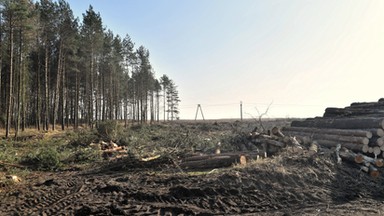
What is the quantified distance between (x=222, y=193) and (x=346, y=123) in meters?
7.68

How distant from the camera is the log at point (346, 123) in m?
11.7

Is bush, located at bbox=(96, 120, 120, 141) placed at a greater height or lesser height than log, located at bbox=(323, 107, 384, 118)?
lesser

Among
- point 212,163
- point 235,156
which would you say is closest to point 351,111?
point 235,156

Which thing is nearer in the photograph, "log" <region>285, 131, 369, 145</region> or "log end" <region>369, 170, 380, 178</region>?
"log end" <region>369, 170, 380, 178</region>

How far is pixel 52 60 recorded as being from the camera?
36.3 metres

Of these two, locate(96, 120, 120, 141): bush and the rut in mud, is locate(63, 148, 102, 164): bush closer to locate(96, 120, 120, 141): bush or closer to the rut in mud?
the rut in mud

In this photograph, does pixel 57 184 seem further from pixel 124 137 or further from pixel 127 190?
pixel 124 137

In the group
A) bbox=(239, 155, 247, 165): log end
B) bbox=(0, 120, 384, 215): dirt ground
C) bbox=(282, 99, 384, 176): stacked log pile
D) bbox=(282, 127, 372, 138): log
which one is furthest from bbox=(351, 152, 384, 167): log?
bbox=(239, 155, 247, 165): log end

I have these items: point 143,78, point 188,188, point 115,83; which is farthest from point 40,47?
point 188,188

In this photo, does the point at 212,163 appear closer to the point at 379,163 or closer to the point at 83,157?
the point at 379,163

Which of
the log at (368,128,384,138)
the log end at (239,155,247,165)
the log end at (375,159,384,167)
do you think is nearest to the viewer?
the log end at (375,159,384,167)

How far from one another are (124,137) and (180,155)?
6.89m

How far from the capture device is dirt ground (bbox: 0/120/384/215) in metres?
6.97

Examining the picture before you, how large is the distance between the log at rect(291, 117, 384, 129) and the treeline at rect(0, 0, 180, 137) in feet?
65.6
